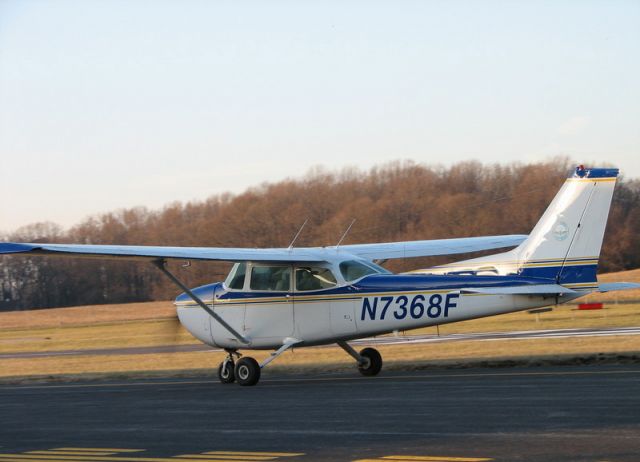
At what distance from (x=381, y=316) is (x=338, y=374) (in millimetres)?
3173

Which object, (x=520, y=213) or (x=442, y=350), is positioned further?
(x=520, y=213)

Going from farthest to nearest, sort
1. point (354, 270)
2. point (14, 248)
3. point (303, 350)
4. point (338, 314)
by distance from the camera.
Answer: point (303, 350)
point (354, 270)
point (338, 314)
point (14, 248)

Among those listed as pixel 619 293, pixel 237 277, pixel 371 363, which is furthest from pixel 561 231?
pixel 619 293

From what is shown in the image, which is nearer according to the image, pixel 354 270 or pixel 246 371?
pixel 354 270

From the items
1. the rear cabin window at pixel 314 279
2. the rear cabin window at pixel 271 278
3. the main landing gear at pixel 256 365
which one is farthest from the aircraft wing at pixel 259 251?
the main landing gear at pixel 256 365

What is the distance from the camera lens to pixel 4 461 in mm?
10875

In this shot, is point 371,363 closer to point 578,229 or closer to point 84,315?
point 578,229

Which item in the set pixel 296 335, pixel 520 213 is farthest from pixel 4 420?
pixel 520 213

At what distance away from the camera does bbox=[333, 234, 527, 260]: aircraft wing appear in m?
22.3

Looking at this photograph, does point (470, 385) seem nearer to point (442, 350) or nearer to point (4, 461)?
point (4, 461)

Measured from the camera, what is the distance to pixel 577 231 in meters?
17.3

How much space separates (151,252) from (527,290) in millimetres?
6716

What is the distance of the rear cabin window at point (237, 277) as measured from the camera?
67.1 ft

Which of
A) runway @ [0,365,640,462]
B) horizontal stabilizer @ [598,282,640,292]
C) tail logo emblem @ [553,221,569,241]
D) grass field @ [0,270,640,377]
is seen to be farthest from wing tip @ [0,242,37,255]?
horizontal stabilizer @ [598,282,640,292]
